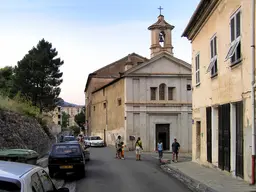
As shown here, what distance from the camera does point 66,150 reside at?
18734mm

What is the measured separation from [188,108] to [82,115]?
73995 millimetres

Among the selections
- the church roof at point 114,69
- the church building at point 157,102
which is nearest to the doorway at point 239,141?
the church building at point 157,102

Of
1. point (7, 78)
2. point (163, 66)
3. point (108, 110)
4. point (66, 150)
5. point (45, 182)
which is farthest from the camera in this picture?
point (7, 78)

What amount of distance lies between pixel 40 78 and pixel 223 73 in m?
48.4

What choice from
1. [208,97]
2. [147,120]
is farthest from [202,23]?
[147,120]

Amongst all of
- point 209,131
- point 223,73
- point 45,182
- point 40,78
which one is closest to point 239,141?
point 223,73

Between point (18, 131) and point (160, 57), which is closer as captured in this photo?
point (18, 131)

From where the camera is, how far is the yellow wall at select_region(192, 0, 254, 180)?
45.2ft

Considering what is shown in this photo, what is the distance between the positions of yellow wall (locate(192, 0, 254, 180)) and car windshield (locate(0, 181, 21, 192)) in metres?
10.4

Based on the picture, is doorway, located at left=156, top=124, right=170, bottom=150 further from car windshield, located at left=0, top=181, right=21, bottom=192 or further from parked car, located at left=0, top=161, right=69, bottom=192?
car windshield, located at left=0, top=181, right=21, bottom=192

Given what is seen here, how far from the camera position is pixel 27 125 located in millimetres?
26844

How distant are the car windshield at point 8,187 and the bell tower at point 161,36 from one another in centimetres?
4467

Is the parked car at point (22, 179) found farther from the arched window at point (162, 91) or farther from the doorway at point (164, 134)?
the arched window at point (162, 91)

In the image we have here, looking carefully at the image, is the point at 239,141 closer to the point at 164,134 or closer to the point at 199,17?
the point at 199,17
